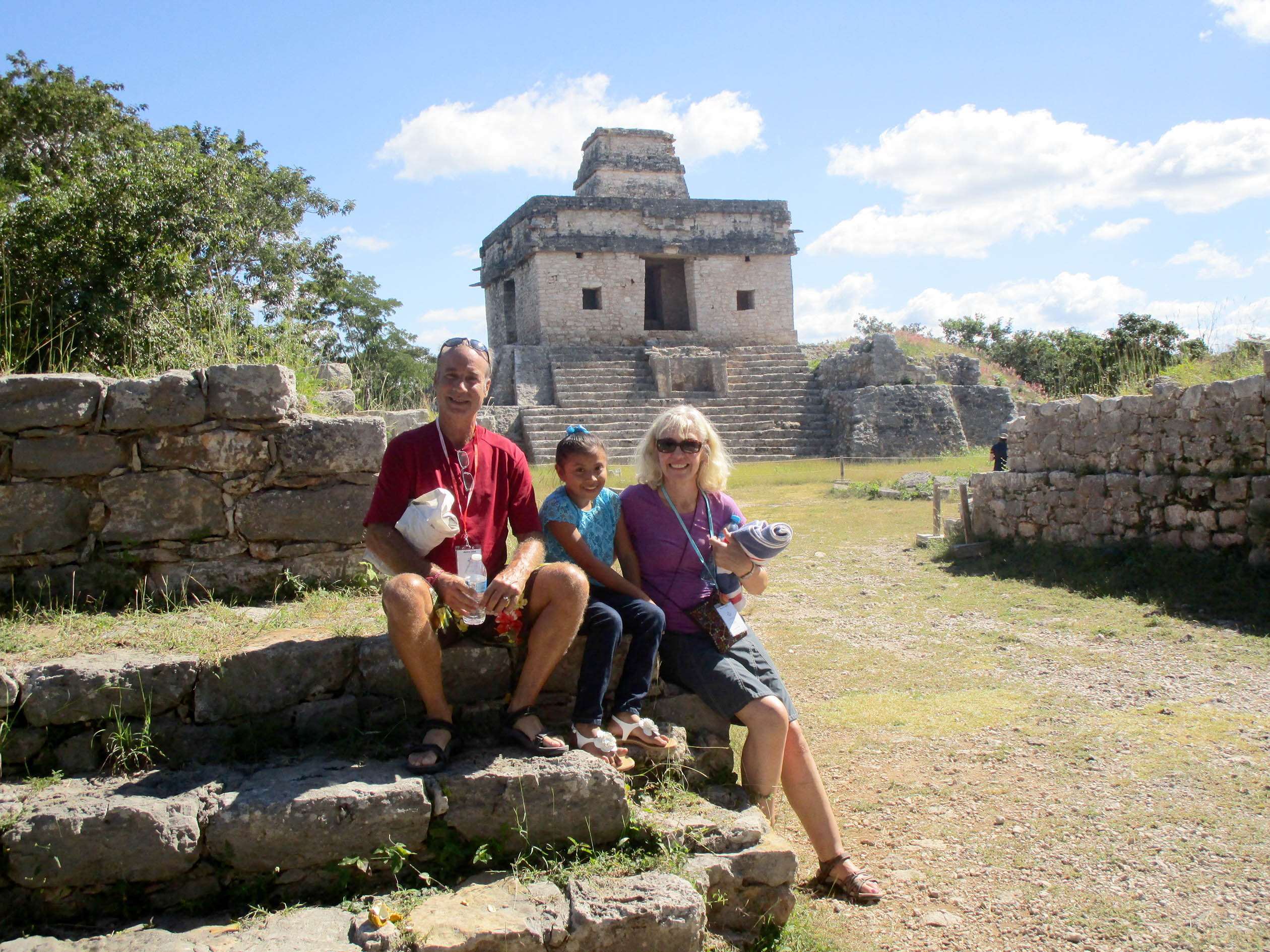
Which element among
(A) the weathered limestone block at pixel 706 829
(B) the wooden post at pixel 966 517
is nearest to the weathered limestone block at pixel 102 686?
(A) the weathered limestone block at pixel 706 829

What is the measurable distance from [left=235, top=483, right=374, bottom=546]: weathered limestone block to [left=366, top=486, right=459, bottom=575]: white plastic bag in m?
1.31

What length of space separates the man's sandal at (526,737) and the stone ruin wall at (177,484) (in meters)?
1.65

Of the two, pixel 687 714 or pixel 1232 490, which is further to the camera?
pixel 1232 490

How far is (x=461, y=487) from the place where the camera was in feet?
11.4

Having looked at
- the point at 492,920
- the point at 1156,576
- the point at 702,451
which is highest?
the point at 702,451

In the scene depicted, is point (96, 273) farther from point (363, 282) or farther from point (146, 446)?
point (363, 282)

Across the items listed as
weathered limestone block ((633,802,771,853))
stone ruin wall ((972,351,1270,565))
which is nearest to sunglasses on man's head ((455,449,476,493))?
weathered limestone block ((633,802,771,853))

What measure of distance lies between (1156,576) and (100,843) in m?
7.53

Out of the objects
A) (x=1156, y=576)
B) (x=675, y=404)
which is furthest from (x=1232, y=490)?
(x=675, y=404)

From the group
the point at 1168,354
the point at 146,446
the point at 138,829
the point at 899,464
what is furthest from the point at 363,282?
the point at 138,829

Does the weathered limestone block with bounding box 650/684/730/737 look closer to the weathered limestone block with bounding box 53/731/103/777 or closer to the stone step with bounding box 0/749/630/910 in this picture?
the stone step with bounding box 0/749/630/910

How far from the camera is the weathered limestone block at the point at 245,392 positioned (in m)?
4.31

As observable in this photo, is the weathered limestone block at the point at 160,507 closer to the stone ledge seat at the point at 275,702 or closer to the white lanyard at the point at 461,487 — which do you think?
the stone ledge seat at the point at 275,702

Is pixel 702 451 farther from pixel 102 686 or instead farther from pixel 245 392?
pixel 102 686
